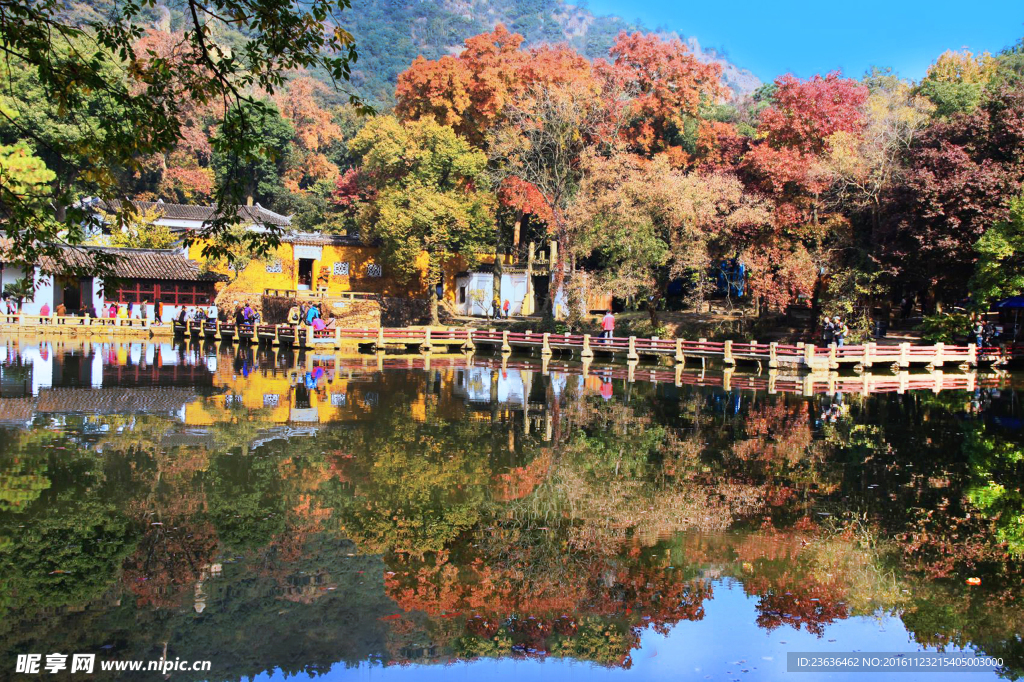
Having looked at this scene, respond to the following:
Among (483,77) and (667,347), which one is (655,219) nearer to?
(667,347)

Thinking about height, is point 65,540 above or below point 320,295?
below

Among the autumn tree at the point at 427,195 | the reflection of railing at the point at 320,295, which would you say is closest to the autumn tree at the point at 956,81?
the autumn tree at the point at 427,195

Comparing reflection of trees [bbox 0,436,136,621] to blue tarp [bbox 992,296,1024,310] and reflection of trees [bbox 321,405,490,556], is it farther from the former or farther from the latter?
blue tarp [bbox 992,296,1024,310]

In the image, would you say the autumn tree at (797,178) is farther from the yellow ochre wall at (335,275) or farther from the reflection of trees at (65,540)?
the reflection of trees at (65,540)

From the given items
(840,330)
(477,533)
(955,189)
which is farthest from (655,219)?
(477,533)

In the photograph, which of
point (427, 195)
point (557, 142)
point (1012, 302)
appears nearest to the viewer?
point (1012, 302)

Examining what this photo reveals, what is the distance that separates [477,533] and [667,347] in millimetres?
21724

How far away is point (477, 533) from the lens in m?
9.68

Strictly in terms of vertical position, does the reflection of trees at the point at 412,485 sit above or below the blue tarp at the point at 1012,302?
below

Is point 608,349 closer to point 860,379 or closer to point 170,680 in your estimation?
point 860,379

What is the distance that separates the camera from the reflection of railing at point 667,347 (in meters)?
28.3

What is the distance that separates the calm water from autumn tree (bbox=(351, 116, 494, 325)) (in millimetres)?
23214

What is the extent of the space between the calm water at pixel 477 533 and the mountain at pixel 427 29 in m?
101

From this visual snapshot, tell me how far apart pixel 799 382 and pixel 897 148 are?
1232cm
